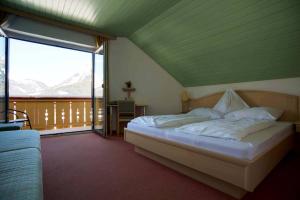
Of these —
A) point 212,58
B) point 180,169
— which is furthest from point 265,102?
point 180,169

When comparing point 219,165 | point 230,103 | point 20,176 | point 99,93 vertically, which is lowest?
point 219,165

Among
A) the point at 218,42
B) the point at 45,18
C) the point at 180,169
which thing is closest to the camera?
the point at 180,169

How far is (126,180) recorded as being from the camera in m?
1.75

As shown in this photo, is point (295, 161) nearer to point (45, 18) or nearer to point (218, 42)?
point (218, 42)

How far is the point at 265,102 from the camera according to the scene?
121 inches

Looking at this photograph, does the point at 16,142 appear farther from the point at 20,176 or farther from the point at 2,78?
the point at 2,78

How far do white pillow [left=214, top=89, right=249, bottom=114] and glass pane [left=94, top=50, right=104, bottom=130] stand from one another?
2.78 m

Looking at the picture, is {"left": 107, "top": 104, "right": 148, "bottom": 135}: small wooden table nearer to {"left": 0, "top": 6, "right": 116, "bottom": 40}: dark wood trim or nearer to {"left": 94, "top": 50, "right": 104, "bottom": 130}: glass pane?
{"left": 94, "top": 50, "right": 104, "bottom": 130}: glass pane

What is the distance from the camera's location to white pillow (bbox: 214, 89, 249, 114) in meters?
3.26

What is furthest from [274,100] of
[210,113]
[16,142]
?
[16,142]

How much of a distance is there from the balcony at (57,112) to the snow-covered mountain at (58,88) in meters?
0.22

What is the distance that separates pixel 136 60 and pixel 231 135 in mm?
3503

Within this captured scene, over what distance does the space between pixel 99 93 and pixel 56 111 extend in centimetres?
173

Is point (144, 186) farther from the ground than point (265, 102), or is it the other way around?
point (265, 102)
